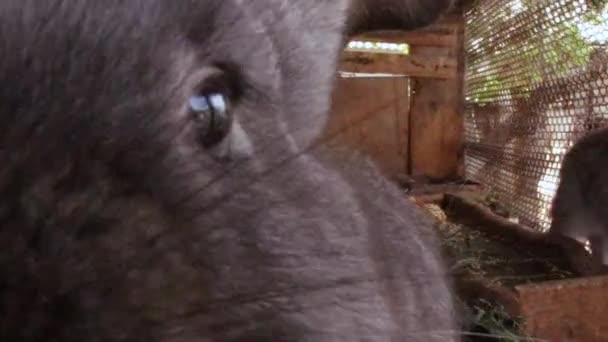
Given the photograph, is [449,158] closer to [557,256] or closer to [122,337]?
[557,256]

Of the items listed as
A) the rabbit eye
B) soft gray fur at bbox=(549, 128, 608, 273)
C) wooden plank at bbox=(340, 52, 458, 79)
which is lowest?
soft gray fur at bbox=(549, 128, 608, 273)

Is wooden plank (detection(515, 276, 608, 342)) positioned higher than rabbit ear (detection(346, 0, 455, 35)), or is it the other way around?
rabbit ear (detection(346, 0, 455, 35))

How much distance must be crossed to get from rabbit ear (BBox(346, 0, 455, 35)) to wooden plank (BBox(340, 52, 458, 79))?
1846mm

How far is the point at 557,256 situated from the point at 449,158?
1.46m

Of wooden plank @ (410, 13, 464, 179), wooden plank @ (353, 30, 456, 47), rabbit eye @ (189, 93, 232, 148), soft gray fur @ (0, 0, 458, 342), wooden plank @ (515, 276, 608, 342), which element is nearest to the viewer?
soft gray fur @ (0, 0, 458, 342)

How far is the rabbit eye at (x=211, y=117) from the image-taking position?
933mm

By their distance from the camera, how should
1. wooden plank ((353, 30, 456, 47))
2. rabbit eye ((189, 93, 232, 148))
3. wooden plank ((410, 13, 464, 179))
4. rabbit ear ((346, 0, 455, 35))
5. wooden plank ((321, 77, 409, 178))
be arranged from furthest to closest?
wooden plank ((410, 13, 464, 179)) → wooden plank ((353, 30, 456, 47)) → wooden plank ((321, 77, 409, 178)) → rabbit ear ((346, 0, 455, 35)) → rabbit eye ((189, 93, 232, 148))

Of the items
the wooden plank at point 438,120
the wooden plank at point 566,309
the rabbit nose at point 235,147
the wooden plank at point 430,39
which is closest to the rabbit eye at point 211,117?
the rabbit nose at point 235,147

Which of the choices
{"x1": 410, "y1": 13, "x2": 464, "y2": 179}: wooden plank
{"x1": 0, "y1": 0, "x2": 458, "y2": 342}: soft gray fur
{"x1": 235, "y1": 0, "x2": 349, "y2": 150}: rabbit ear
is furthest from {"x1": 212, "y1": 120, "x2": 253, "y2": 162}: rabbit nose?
{"x1": 410, "y1": 13, "x2": 464, "y2": 179}: wooden plank

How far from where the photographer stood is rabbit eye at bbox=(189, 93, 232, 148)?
933 millimetres

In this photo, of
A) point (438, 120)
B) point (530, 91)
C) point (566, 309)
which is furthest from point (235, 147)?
point (438, 120)

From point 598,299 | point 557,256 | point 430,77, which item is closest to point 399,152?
point 430,77

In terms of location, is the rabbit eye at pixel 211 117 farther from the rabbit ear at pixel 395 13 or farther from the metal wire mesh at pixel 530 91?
the metal wire mesh at pixel 530 91

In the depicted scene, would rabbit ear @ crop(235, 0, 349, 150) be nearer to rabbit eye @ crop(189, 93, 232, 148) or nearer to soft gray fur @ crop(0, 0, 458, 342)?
→ soft gray fur @ crop(0, 0, 458, 342)
